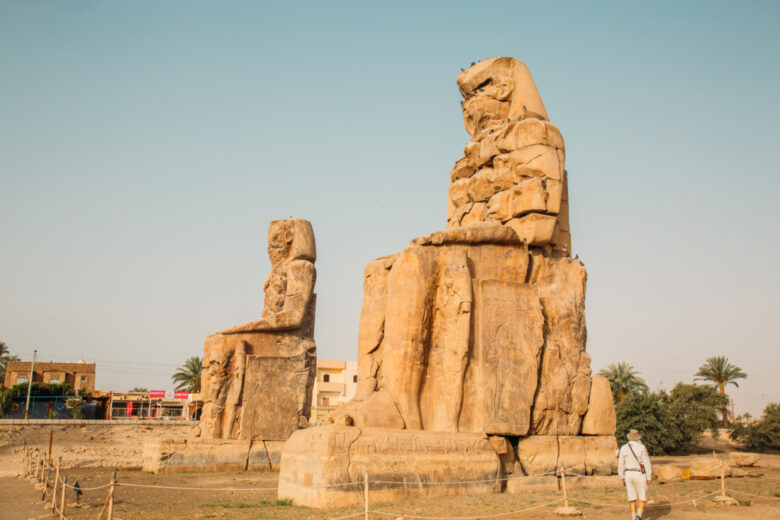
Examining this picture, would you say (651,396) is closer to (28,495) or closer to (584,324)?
(584,324)

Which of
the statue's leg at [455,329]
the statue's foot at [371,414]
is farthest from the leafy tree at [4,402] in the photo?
the statue's leg at [455,329]

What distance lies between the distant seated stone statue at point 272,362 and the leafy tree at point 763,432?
15162 mm

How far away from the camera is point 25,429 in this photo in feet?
57.4

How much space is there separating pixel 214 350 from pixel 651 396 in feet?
40.9

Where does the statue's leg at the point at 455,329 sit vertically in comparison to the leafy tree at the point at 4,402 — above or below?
above

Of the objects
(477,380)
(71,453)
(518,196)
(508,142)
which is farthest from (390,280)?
(71,453)

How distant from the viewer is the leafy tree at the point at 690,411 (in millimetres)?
18328

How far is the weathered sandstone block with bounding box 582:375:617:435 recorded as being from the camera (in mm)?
8297

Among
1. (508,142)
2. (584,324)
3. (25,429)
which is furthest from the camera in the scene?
(25,429)

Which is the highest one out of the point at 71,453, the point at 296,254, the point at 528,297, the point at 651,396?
the point at 296,254

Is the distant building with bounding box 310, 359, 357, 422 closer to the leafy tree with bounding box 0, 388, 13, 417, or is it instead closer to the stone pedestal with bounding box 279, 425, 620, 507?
the leafy tree with bounding box 0, 388, 13, 417

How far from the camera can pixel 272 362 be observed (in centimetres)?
1110

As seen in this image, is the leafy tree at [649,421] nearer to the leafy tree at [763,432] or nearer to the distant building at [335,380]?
the leafy tree at [763,432]

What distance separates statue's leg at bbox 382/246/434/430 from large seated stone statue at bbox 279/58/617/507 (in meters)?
0.02
